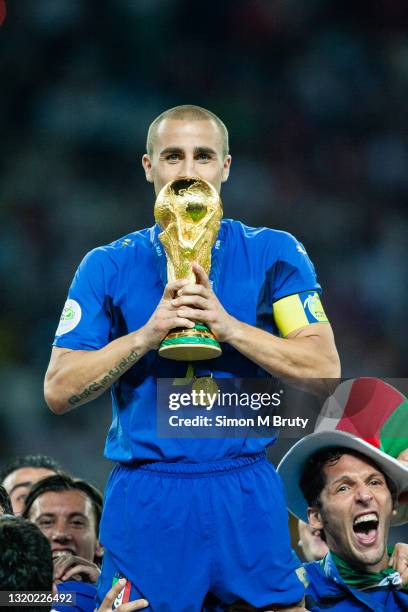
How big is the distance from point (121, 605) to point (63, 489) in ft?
4.67

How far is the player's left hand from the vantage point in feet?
7.93

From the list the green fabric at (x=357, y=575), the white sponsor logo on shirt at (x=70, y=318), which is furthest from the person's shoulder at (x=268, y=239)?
the green fabric at (x=357, y=575)

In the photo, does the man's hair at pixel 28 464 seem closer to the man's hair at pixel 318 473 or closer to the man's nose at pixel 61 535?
the man's nose at pixel 61 535

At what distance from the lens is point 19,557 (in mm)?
2504

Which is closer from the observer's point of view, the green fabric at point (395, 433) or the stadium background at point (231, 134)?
the green fabric at point (395, 433)

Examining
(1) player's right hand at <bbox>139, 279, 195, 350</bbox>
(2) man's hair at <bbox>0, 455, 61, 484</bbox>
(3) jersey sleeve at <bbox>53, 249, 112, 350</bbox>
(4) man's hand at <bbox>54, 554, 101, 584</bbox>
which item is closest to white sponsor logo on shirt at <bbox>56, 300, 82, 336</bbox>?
(3) jersey sleeve at <bbox>53, 249, 112, 350</bbox>

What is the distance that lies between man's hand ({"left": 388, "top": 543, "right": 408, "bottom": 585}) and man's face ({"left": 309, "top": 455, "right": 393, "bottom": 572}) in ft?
0.11

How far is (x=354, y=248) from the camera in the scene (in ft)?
21.5

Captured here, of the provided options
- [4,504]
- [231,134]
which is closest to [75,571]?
[4,504]

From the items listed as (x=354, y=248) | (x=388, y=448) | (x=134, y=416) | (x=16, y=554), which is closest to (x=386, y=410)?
(x=388, y=448)

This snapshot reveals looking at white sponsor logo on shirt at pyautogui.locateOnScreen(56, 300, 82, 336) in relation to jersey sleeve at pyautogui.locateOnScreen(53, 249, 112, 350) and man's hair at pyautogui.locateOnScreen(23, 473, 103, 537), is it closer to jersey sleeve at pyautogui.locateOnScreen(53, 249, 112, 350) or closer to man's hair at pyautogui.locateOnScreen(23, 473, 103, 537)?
jersey sleeve at pyautogui.locateOnScreen(53, 249, 112, 350)

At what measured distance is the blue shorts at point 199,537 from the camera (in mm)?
2496

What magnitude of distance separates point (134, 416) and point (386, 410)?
1.20 m

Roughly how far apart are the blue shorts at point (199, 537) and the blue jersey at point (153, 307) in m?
0.06
